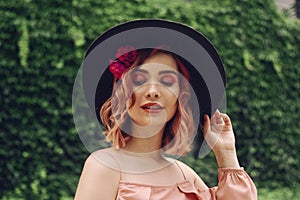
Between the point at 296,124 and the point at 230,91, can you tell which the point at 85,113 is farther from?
the point at 296,124

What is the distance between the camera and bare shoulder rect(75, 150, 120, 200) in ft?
5.87

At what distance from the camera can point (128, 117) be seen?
74.2 inches

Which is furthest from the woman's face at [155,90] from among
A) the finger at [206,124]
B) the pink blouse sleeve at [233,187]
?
the pink blouse sleeve at [233,187]

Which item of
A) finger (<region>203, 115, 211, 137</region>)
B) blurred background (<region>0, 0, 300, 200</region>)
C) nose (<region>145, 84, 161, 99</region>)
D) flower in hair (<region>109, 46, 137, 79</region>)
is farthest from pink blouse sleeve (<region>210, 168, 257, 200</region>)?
blurred background (<region>0, 0, 300, 200</region>)

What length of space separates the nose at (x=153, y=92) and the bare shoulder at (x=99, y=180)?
0.21 metres

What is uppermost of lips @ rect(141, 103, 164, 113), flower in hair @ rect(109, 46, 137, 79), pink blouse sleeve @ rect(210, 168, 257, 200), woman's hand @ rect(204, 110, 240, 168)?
flower in hair @ rect(109, 46, 137, 79)

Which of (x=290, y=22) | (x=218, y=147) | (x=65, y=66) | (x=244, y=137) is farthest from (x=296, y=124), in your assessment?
(x=218, y=147)

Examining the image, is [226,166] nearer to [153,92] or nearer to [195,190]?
[195,190]

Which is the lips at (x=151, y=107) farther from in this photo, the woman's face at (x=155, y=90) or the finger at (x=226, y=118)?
the finger at (x=226, y=118)

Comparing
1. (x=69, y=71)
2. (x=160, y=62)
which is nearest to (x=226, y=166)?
(x=160, y=62)

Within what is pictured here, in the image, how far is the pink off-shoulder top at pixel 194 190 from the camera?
1.80 m

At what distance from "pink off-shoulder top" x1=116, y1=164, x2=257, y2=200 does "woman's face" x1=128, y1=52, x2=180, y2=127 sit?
19 cm

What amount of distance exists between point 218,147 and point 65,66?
335 centimetres

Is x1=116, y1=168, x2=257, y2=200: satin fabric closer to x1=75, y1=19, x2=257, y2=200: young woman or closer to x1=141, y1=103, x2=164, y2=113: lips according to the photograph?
x1=75, y1=19, x2=257, y2=200: young woman
